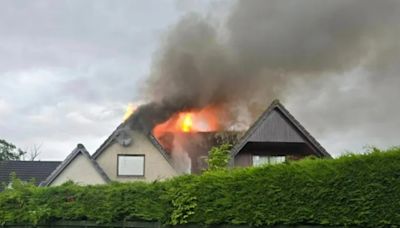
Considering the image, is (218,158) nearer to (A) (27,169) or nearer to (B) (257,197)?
(B) (257,197)

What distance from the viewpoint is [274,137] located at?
24.8 meters

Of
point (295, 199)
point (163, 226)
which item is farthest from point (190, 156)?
point (295, 199)

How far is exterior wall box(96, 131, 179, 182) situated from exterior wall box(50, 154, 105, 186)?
4.30 feet

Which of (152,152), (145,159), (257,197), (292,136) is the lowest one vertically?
(257,197)

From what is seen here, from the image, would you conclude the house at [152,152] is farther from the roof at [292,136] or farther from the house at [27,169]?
the house at [27,169]

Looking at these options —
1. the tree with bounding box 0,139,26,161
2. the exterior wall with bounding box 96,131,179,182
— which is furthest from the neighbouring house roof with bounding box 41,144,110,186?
the tree with bounding box 0,139,26,161

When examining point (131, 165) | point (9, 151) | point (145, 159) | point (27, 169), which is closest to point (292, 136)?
point (145, 159)

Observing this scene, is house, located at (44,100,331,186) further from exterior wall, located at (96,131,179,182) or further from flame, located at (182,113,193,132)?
flame, located at (182,113,193,132)

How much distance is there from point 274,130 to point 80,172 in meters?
11.6

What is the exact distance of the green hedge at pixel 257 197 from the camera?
31.5 feet

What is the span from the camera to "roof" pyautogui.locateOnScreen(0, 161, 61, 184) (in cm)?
4353

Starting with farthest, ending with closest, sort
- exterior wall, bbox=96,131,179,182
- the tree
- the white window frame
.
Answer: the tree
the white window frame
exterior wall, bbox=96,131,179,182

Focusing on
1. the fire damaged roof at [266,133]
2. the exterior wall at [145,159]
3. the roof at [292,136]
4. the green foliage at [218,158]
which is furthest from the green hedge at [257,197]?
the exterior wall at [145,159]

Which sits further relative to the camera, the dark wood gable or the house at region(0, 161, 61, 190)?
the house at region(0, 161, 61, 190)
